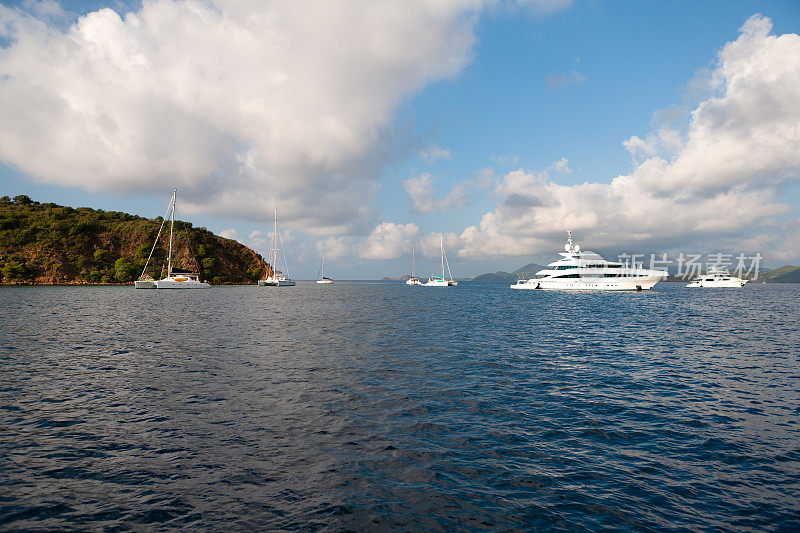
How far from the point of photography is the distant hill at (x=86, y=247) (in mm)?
131125

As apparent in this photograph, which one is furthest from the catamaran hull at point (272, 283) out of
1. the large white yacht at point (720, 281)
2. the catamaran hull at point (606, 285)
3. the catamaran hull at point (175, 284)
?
the large white yacht at point (720, 281)

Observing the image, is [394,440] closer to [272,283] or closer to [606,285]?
[606,285]

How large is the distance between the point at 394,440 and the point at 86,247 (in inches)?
7346

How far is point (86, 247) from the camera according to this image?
148250 mm

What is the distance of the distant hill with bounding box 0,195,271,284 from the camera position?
430 feet

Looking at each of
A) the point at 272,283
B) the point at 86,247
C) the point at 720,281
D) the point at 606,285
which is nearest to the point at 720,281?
the point at 720,281

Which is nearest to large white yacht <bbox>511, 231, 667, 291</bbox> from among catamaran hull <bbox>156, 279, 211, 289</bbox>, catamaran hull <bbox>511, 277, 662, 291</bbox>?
catamaran hull <bbox>511, 277, 662, 291</bbox>

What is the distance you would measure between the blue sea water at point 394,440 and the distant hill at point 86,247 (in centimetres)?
14676

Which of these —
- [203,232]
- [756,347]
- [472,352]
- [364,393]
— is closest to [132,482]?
[364,393]

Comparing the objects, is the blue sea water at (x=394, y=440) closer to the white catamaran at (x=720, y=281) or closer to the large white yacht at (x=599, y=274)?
the large white yacht at (x=599, y=274)

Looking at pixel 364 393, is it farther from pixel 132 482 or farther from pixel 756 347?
pixel 756 347

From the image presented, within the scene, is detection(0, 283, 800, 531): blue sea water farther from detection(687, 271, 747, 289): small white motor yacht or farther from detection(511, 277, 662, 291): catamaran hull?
detection(687, 271, 747, 289): small white motor yacht

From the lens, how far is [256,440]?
38.4ft

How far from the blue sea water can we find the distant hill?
5778 inches
